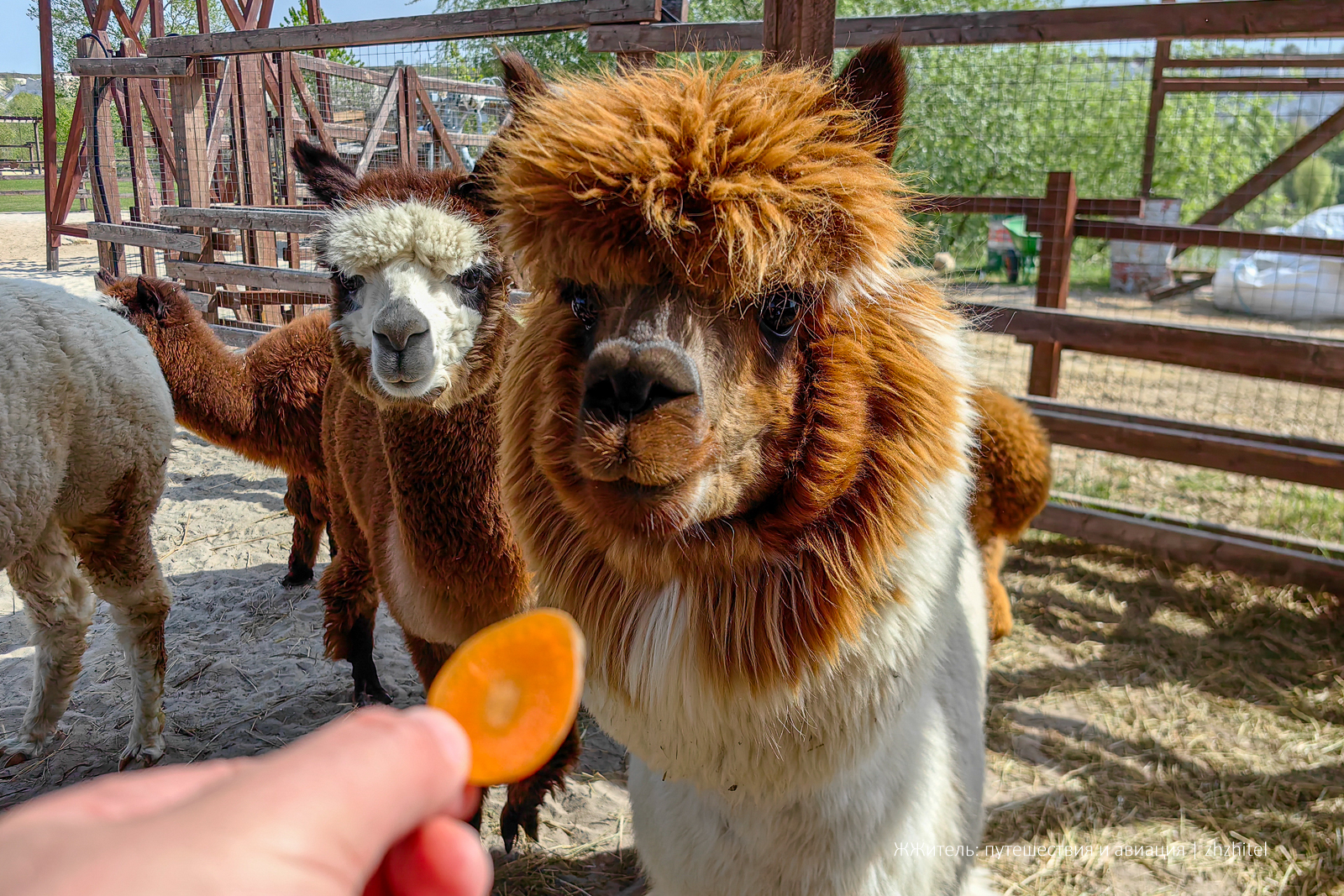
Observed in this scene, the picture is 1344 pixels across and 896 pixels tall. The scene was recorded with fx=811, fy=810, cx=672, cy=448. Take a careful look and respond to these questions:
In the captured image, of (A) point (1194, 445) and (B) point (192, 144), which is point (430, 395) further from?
(B) point (192, 144)

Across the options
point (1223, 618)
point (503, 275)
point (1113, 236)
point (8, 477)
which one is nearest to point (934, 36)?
point (1113, 236)

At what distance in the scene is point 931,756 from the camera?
1.72 metres

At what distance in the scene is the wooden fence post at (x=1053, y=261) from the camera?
5270 mm

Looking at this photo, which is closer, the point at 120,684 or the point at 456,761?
the point at 456,761

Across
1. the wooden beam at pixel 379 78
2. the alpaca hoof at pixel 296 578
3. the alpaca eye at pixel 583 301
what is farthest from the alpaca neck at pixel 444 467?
the wooden beam at pixel 379 78

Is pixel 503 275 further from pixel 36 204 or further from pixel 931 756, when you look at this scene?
pixel 36 204

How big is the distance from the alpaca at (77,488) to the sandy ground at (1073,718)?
0.36m

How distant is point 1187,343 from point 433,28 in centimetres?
506

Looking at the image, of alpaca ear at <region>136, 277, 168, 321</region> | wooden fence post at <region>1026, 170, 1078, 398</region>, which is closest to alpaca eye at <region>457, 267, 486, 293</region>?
alpaca ear at <region>136, 277, 168, 321</region>

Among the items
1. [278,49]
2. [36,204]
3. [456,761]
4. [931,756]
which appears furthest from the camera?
[36,204]

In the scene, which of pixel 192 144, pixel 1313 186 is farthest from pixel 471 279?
pixel 1313 186

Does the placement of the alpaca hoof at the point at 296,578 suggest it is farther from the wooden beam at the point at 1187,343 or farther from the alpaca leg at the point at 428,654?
the wooden beam at the point at 1187,343

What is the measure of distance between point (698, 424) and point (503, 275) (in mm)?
1811

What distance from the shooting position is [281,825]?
53cm
